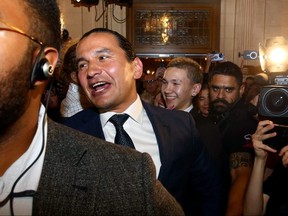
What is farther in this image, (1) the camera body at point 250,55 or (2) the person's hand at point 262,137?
(1) the camera body at point 250,55

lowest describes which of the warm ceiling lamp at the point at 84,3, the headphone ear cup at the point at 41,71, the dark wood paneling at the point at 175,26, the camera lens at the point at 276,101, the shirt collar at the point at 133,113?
the shirt collar at the point at 133,113

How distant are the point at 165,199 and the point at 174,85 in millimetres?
1732

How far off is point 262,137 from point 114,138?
0.73 meters

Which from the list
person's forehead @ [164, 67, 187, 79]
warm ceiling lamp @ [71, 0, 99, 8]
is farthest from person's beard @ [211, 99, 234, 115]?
warm ceiling lamp @ [71, 0, 99, 8]

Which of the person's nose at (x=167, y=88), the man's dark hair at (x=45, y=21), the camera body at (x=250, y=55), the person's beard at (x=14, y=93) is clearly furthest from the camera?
the person's nose at (x=167, y=88)

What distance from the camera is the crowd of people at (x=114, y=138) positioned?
930 mm

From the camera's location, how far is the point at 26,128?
1.01m

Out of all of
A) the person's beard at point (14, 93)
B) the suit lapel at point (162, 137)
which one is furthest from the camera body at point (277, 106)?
the person's beard at point (14, 93)

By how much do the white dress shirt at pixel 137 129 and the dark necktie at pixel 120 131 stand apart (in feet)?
0.09

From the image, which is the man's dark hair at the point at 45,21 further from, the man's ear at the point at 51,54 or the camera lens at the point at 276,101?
the camera lens at the point at 276,101

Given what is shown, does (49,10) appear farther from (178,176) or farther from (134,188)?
(178,176)

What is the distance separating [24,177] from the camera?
3.12 feet

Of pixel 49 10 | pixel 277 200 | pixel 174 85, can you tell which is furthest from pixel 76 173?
pixel 174 85

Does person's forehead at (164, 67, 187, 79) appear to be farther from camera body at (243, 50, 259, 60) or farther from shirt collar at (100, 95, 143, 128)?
shirt collar at (100, 95, 143, 128)
